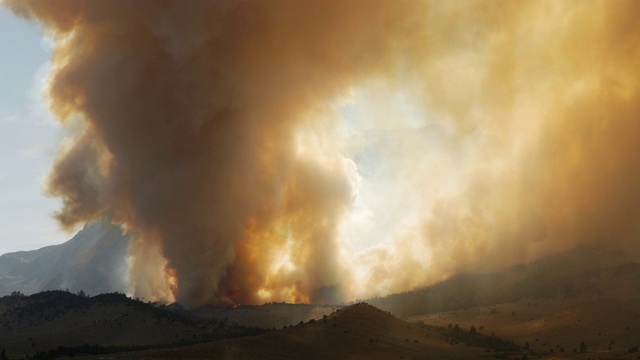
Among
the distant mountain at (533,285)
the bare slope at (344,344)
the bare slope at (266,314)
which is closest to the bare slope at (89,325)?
the bare slope at (266,314)

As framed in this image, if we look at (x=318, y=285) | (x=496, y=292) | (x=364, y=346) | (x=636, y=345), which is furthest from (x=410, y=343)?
(x=318, y=285)

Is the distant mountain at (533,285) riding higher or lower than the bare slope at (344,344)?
higher

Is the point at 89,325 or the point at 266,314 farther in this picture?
the point at 266,314

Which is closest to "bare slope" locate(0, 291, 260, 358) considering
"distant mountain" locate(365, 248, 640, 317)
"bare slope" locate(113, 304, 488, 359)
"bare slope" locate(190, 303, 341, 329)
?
"bare slope" locate(190, 303, 341, 329)

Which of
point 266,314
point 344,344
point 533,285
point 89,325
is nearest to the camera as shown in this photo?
point 344,344

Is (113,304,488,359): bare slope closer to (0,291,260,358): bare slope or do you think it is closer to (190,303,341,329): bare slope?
(0,291,260,358): bare slope

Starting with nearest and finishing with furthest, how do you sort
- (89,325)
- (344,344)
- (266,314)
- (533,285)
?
(344,344) < (89,325) < (266,314) < (533,285)

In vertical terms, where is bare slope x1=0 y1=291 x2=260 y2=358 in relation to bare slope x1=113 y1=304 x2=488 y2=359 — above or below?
above

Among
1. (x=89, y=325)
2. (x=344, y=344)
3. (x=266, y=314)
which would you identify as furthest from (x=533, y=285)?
(x=89, y=325)

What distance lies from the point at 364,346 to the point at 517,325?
25.1m

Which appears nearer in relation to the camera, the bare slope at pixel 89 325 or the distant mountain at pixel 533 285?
the bare slope at pixel 89 325

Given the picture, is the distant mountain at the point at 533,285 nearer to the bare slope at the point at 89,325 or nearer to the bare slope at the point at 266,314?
the bare slope at the point at 266,314

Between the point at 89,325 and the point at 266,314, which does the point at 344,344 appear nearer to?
the point at 266,314

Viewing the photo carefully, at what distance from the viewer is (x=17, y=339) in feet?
225
